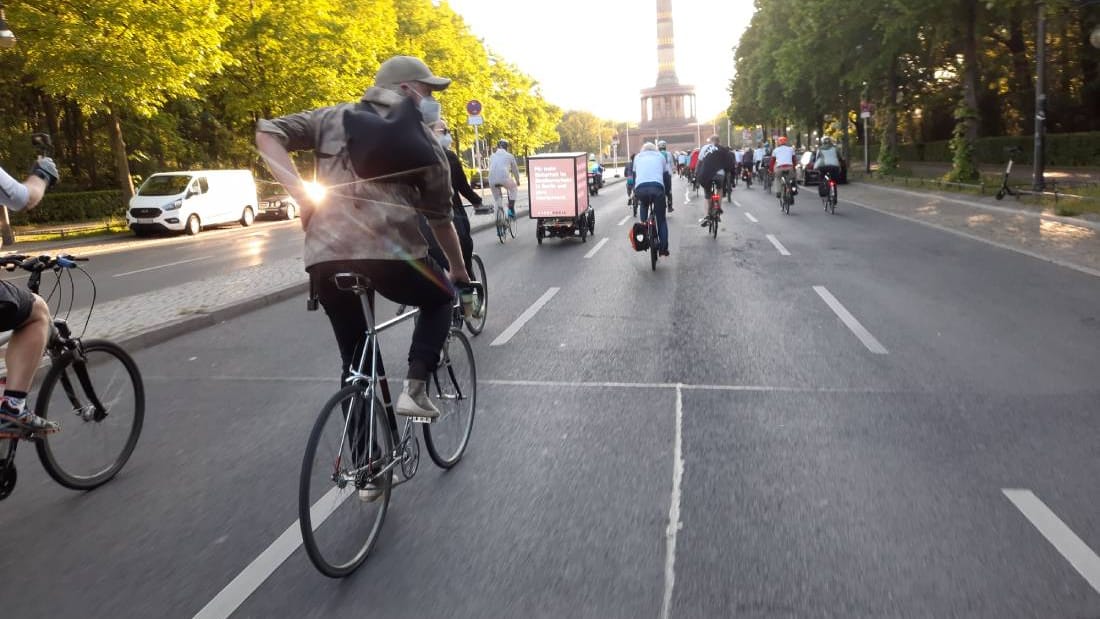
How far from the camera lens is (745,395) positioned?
5.59 meters

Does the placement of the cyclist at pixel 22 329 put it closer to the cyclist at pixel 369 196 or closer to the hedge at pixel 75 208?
the cyclist at pixel 369 196

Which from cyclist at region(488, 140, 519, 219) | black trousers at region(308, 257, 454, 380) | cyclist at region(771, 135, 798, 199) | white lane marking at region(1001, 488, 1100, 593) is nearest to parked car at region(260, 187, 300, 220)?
cyclist at region(488, 140, 519, 219)

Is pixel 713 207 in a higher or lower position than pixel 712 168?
lower

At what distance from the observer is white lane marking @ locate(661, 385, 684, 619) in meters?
3.04

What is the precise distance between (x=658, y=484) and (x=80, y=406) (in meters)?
2.87

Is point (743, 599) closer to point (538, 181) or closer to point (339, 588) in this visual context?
point (339, 588)

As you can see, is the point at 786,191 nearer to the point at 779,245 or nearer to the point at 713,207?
the point at 713,207

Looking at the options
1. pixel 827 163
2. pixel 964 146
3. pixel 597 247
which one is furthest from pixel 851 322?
pixel 964 146

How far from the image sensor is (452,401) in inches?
171

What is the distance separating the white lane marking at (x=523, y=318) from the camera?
7.62 meters

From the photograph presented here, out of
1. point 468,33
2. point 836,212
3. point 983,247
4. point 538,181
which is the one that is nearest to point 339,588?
point 983,247

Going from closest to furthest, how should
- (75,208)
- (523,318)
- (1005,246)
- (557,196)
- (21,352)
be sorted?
1. (21,352)
2. (523,318)
3. (1005,246)
4. (557,196)
5. (75,208)

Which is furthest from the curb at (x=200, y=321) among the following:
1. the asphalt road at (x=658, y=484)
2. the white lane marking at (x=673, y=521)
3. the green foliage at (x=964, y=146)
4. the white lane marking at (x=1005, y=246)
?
the green foliage at (x=964, y=146)

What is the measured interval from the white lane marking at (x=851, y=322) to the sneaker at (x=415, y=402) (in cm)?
428
